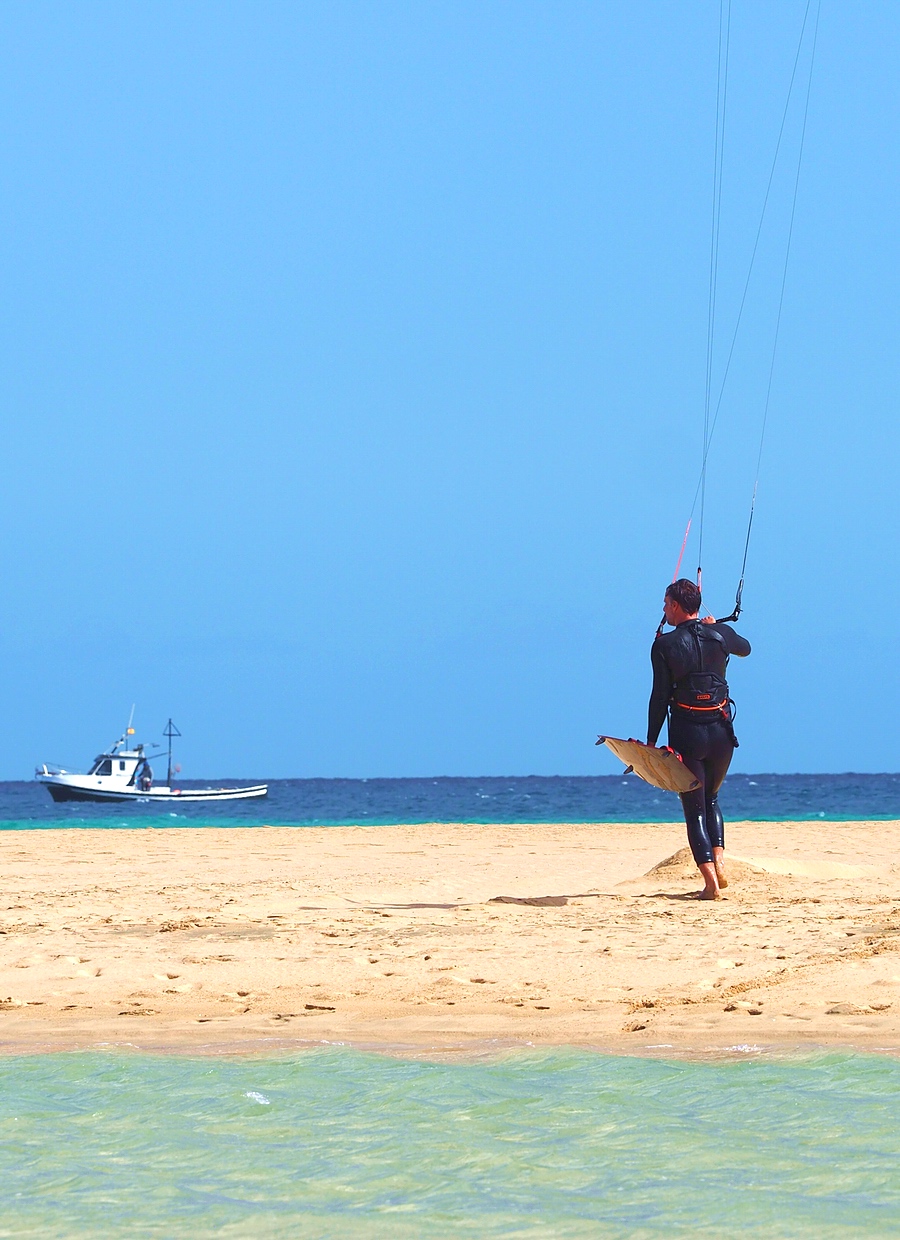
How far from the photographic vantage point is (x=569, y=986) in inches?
248

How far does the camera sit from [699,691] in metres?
8.80

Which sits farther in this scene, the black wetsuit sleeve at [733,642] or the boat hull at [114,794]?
the boat hull at [114,794]

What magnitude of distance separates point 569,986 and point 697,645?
312 cm

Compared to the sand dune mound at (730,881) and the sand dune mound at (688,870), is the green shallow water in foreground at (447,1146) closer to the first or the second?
the sand dune mound at (730,881)

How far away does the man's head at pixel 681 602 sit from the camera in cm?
888

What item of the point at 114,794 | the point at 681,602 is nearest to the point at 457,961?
the point at 681,602

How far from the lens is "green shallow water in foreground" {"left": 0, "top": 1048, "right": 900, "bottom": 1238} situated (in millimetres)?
3486

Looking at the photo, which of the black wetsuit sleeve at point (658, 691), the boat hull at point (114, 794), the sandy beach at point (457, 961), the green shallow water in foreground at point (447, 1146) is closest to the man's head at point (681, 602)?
the black wetsuit sleeve at point (658, 691)

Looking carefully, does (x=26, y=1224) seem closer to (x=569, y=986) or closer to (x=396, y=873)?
(x=569, y=986)

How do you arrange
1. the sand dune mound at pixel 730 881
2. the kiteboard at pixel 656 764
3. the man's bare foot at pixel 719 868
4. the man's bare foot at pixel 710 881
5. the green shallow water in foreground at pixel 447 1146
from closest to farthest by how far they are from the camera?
the green shallow water in foreground at pixel 447 1146 → the kiteboard at pixel 656 764 → the man's bare foot at pixel 710 881 → the man's bare foot at pixel 719 868 → the sand dune mound at pixel 730 881

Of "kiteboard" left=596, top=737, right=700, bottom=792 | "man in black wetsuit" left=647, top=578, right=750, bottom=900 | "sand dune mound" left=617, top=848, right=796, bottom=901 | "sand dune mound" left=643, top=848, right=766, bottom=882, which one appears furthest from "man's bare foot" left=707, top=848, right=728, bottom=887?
"kiteboard" left=596, top=737, right=700, bottom=792

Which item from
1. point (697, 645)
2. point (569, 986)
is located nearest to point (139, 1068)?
point (569, 986)

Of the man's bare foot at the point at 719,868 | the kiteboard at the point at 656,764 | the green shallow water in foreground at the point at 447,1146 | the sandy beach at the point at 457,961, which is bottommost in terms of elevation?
the green shallow water in foreground at the point at 447,1146

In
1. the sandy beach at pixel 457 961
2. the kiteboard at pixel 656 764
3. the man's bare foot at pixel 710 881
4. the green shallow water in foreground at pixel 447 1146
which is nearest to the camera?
the green shallow water in foreground at pixel 447 1146
